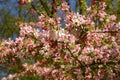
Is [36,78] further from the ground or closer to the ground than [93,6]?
closer to the ground

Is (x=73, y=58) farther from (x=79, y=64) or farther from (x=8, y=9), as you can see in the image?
(x=8, y=9)

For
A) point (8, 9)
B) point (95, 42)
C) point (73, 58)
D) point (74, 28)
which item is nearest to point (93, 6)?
point (95, 42)

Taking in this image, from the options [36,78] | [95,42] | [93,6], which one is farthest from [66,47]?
[36,78]

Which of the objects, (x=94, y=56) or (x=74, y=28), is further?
(x=74, y=28)

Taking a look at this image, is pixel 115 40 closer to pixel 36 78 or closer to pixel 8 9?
pixel 36 78

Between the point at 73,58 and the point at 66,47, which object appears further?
the point at 73,58

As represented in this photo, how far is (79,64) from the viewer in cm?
589

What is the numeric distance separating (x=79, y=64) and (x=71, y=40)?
0.69 meters

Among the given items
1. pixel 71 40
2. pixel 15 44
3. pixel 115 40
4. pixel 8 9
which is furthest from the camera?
pixel 8 9

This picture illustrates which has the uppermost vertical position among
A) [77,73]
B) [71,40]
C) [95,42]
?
[95,42]

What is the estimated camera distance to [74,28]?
6266mm

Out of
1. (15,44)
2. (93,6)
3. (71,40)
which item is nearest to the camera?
(71,40)

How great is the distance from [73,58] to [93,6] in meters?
2.34

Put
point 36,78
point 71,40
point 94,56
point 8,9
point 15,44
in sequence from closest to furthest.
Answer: point 71,40 < point 94,56 < point 15,44 < point 36,78 < point 8,9
